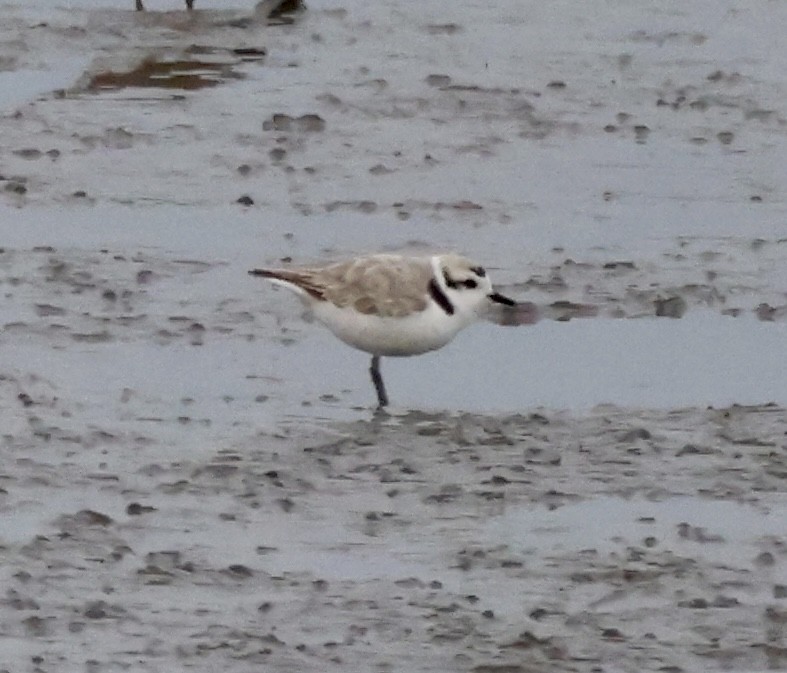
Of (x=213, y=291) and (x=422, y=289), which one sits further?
(x=213, y=291)

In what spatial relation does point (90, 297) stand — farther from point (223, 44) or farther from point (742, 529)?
point (223, 44)

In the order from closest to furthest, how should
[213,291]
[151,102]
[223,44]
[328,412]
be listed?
[328,412] → [213,291] → [151,102] → [223,44]

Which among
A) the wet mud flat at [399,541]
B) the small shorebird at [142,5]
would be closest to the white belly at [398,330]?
the wet mud flat at [399,541]

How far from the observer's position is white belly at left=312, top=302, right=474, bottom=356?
418 inches

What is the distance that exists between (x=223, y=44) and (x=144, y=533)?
9.83 m

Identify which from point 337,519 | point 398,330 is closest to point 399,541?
point 337,519

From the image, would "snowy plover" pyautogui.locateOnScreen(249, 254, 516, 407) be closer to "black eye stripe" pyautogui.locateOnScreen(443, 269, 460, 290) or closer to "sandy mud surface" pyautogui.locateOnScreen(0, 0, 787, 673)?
"black eye stripe" pyautogui.locateOnScreen(443, 269, 460, 290)

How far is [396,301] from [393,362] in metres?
0.91

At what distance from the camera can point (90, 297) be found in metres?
11.9

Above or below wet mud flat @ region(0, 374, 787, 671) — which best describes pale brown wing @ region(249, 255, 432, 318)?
above

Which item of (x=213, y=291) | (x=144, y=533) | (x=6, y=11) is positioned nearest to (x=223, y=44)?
(x=6, y=11)

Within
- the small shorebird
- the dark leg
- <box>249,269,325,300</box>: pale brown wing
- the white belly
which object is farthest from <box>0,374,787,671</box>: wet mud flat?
the small shorebird

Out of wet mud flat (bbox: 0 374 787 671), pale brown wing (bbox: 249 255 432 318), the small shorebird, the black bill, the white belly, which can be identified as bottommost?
wet mud flat (bbox: 0 374 787 671)

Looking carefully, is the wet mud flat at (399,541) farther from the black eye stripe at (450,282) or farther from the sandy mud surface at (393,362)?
the black eye stripe at (450,282)
